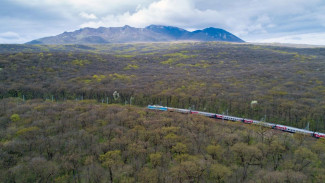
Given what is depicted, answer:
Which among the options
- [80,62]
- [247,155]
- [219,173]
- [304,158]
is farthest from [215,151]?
[80,62]

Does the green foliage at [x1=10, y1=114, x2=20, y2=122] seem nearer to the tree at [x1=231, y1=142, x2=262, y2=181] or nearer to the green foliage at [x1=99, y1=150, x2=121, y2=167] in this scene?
the green foliage at [x1=99, y1=150, x2=121, y2=167]

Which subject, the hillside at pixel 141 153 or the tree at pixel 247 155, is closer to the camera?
the hillside at pixel 141 153

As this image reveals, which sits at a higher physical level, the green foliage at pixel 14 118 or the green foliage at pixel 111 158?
the green foliage at pixel 14 118

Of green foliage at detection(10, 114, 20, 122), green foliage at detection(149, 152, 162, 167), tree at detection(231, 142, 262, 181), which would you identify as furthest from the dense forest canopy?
green foliage at detection(149, 152, 162, 167)

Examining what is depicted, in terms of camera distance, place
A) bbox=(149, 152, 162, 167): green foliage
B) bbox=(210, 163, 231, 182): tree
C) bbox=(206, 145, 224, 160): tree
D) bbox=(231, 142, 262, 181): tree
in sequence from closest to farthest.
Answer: bbox=(210, 163, 231, 182): tree → bbox=(149, 152, 162, 167): green foliage → bbox=(231, 142, 262, 181): tree → bbox=(206, 145, 224, 160): tree

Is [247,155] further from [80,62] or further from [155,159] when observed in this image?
[80,62]

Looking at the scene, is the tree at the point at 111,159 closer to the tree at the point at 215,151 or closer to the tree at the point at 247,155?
the tree at the point at 215,151

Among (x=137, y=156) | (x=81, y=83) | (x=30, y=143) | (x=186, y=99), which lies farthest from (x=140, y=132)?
(x=81, y=83)

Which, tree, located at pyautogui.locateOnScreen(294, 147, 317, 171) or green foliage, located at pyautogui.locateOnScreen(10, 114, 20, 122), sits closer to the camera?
tree, located at pyautogui.locateOnScreen(294, 147, 317, 171)

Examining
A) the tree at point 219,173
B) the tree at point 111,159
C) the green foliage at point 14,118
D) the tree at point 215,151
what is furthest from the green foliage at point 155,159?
the green foliage at point 14,118
